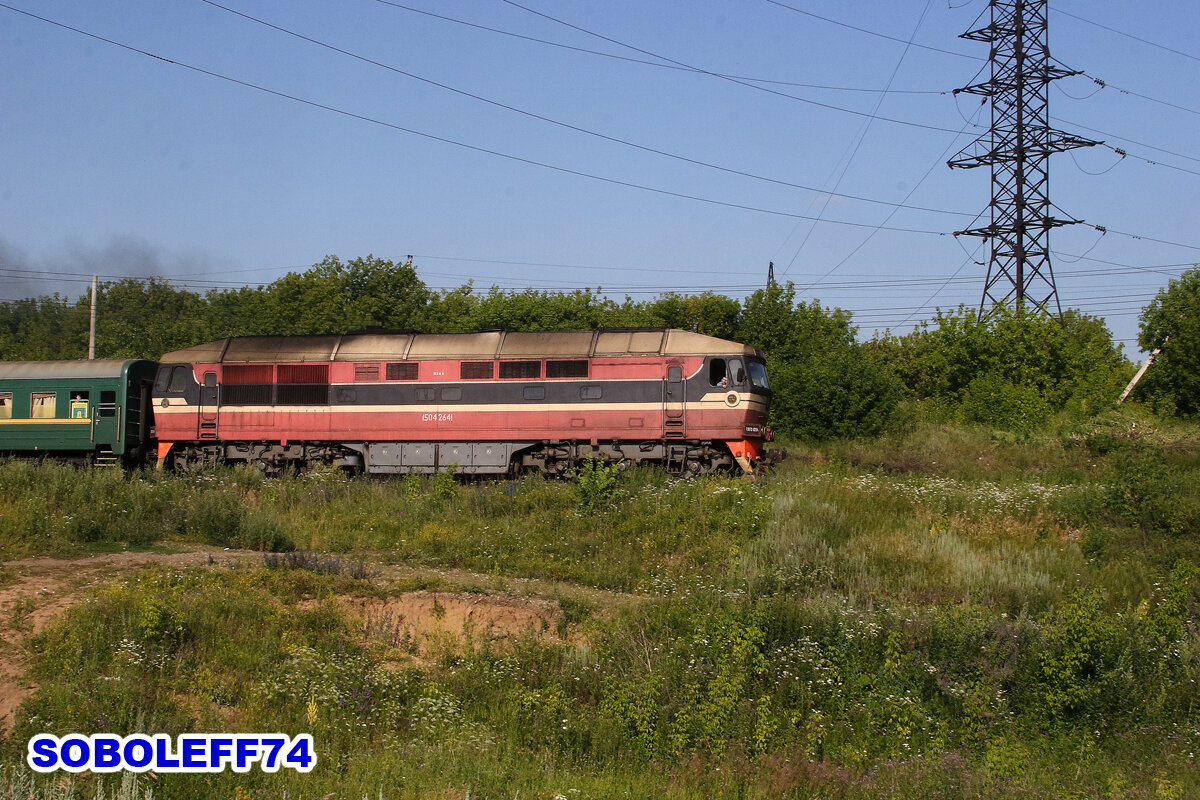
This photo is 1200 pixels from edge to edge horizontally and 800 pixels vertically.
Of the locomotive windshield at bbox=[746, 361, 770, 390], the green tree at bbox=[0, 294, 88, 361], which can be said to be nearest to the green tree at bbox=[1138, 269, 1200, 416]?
the locomotive windshield at bbox=[746, 361, 770, 390]

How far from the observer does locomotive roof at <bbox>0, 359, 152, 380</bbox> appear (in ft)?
94.4

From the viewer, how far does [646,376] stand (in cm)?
2591

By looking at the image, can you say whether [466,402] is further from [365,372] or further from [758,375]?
[758,375]

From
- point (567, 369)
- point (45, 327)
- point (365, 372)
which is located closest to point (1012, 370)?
point (567, 369)

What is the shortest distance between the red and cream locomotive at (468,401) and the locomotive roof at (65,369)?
57.3 inches

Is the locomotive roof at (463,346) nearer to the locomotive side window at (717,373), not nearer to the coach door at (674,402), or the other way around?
the locomotive side window at (717,373)

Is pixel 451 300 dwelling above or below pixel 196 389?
above

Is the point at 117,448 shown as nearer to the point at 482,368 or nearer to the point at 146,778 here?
the point at 482,368

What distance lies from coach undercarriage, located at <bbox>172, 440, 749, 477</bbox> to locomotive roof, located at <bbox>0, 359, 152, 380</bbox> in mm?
3467

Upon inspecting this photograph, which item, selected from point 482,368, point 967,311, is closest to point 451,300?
point 967,311

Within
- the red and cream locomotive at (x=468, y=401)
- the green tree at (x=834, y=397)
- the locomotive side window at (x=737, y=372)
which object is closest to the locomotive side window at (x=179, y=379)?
the red and cream locomotive at (x=468, y=401)

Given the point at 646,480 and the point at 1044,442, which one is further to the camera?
the point at 1044,442

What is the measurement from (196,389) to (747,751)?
22767mm

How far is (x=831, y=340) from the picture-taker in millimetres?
55250
